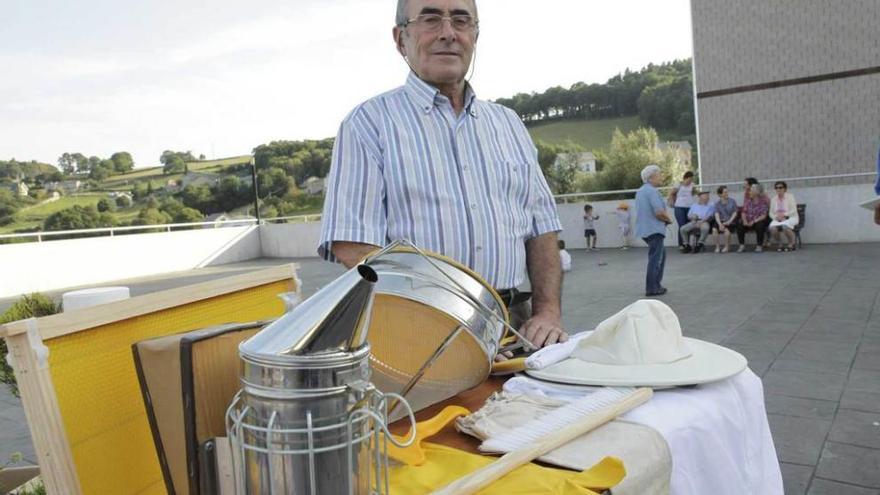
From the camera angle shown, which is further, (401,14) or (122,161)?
(122,161)

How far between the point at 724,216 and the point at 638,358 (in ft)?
37.5

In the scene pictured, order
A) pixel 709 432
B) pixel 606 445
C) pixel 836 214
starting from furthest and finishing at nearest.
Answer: pixel 836 214
pixel 709 432
pixel 606 445

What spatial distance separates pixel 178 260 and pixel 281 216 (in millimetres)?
3973

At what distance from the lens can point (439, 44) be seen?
158cm

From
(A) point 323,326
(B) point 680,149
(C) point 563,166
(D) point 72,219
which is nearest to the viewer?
(A) point 323,326

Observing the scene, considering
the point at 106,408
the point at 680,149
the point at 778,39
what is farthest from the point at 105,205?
the point at 680,149

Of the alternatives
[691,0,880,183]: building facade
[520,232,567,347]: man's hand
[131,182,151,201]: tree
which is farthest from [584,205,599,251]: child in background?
[131,182,151,201]: tree

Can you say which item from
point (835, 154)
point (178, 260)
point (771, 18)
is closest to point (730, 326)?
point (835, 154)

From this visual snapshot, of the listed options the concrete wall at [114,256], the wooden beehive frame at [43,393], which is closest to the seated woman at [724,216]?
the wooden beehive frame at [43,393]

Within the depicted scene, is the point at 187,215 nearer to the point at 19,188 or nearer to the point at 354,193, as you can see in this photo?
the point at 19,188

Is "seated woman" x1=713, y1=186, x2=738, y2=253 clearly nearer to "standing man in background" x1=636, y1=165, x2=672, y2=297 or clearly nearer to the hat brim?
"standing man in background" x1=636, y1=165, x2=672, y2=297

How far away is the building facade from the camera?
1205 centimetres

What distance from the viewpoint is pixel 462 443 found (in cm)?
101

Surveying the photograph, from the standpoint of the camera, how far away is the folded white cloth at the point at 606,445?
0.87 m
